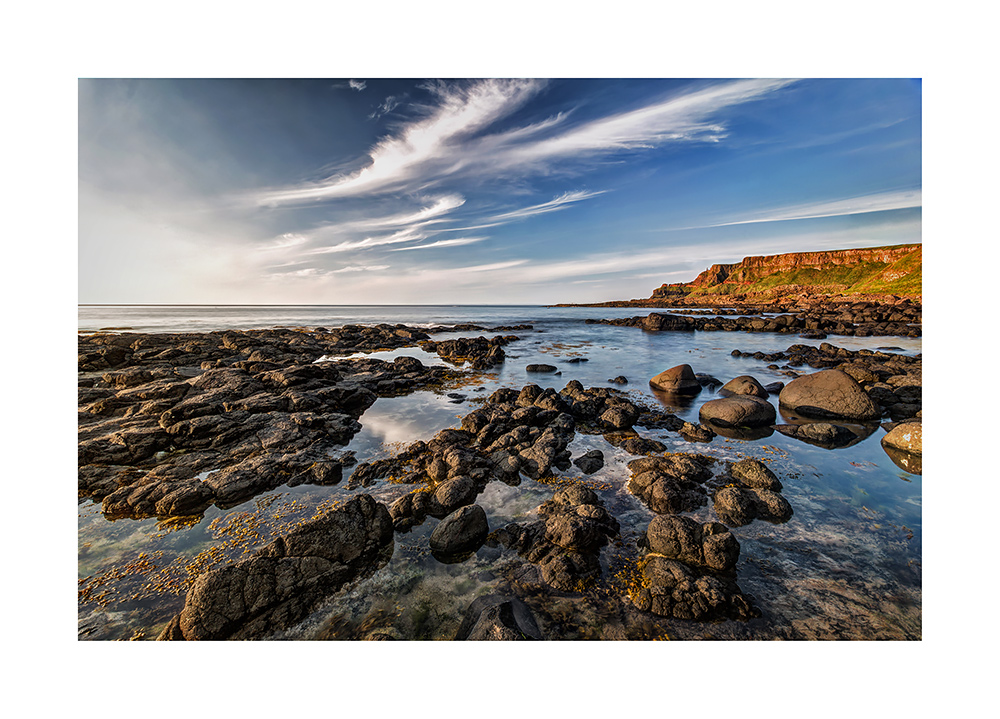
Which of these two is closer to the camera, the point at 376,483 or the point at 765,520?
the point at 765,520

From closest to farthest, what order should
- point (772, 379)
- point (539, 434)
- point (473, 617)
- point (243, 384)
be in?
point (473, 617), point (539, 434), point (243, 384), point (772, 379)

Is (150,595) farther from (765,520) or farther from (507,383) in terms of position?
(507,383)

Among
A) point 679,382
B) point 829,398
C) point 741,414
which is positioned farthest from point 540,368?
point 829,398

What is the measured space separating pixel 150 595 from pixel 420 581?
376 centimetres

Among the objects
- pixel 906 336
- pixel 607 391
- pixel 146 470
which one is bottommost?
pixel 146 470

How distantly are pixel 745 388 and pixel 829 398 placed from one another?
2441mm

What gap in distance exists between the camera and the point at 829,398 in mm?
11891

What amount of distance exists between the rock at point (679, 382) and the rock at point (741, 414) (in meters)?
3.49

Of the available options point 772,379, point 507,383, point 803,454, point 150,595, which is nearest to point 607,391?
point 507,383

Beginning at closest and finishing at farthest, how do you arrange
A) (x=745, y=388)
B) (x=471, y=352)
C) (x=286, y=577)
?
(x=286, y=577) → (x=745, y=388) → (x=471, y=352)

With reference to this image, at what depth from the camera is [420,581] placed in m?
4.96

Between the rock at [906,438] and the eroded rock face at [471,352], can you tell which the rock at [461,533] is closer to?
the rock at [906,438]

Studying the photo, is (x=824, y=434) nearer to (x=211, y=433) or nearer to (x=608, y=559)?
(x=608, y=559)

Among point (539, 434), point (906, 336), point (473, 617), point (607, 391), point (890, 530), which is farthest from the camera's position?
point (906, 336)
